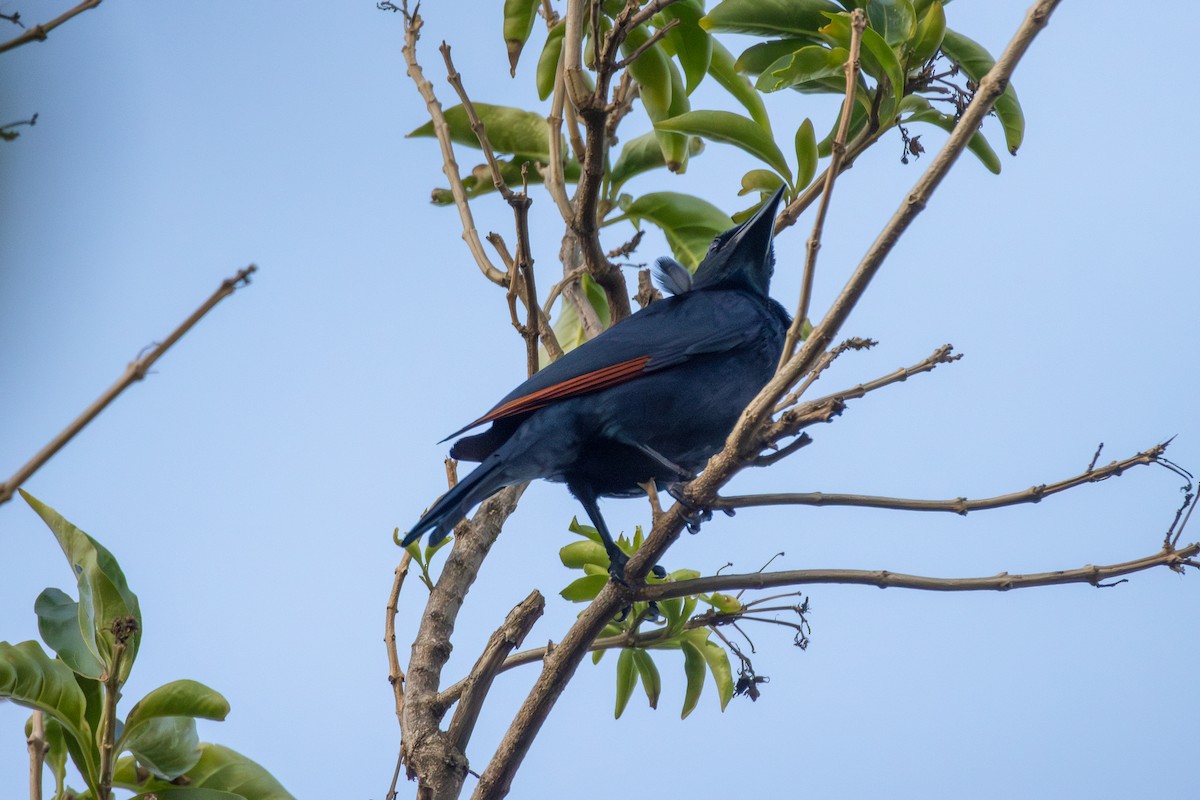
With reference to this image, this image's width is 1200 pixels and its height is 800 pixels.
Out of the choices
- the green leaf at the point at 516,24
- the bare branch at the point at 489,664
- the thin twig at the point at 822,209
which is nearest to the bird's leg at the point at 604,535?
the bare branch at the point at 489,664

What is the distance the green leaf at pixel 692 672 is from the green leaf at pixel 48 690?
1.73m

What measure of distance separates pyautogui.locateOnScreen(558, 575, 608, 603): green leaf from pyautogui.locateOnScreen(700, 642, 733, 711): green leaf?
394 mm

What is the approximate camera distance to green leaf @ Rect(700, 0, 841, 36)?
3.61 metres

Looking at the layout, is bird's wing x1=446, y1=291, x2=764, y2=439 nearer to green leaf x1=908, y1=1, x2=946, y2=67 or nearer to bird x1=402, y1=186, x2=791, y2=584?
bird x1=402, y1=186, x2=791, y2=584

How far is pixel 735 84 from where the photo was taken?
162 inches

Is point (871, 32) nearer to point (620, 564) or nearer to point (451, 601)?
point (620, 564)

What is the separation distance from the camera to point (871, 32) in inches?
121

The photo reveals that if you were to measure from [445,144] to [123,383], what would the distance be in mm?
3085

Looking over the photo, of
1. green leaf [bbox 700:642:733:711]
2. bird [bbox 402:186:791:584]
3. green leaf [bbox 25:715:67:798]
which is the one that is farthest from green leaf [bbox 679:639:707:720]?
green leaf [bbox 25:715:67:798]

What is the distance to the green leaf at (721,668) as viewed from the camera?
11.8 feet

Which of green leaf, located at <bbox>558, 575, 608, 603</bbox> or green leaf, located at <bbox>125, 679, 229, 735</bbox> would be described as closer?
green leaf, located at <bbox>125, 679, 229, 735</bbox>

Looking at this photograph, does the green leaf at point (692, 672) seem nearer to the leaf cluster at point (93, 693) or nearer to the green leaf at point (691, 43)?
the leaf cluster at point (93, 693)

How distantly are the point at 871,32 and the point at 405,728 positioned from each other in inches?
93.6

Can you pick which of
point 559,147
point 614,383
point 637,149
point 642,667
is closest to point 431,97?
point 559,147
